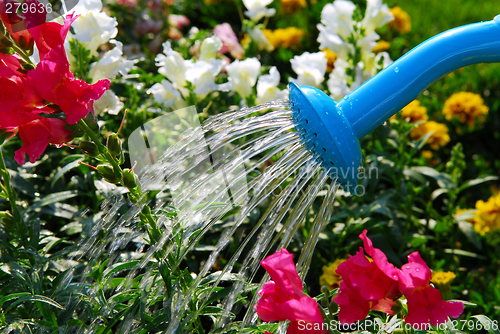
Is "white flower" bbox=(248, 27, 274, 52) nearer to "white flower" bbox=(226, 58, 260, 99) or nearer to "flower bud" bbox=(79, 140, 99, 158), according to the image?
"white flower" bbox=(226, 58, 260, 99)

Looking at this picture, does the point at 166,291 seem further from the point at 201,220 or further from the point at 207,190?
the point at 207,190

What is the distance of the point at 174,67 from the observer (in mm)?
1539

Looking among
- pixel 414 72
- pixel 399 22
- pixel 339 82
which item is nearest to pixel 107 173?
pixel 414 72

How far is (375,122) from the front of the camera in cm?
90

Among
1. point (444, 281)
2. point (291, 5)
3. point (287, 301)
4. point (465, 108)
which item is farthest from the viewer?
point (291, 5)

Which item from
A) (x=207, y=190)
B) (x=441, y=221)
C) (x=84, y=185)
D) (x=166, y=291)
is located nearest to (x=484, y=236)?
(x=441, y=221)

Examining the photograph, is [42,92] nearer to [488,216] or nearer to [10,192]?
[10,192]

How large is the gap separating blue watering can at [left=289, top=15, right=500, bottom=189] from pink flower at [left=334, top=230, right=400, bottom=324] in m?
0.20

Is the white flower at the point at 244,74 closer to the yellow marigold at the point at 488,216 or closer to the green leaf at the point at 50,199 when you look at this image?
the green leaf at the point at 50,199

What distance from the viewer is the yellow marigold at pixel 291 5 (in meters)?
3.31

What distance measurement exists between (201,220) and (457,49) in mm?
677

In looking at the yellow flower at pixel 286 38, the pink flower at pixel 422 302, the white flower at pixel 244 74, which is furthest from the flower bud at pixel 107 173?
the yellow flower at pixel 286 38

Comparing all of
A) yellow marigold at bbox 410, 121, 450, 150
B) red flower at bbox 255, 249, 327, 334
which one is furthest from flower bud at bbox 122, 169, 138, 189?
yellow marigold at bbox 410, 121, 450, 150

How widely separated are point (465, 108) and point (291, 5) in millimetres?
1664
